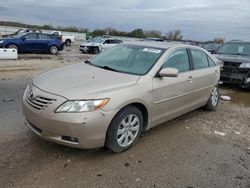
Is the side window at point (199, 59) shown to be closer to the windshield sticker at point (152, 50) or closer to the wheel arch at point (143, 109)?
the windshield sticker at point (152, 50)

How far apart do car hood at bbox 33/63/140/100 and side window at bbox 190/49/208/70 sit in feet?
6.13

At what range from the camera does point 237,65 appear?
926 cm

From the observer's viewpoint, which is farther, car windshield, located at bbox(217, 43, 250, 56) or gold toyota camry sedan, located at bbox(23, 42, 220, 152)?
car windshield, located at bbox(217, 43, 250, 56)

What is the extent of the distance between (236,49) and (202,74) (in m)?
5.86

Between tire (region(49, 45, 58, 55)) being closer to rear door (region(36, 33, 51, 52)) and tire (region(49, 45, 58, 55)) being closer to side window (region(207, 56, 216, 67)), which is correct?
rear door (region(36, 33, 51, 52))

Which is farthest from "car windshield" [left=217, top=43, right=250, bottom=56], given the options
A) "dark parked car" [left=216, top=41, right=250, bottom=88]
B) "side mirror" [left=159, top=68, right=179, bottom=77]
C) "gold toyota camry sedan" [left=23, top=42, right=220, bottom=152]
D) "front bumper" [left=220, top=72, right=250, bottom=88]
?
"side mirror" [left=159, top=68, right=179, bottom=77]

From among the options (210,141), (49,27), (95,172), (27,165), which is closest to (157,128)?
(210,141)

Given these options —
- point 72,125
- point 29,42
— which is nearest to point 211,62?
point 72,125

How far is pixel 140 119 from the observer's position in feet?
13.6

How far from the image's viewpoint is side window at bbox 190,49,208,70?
5.47m

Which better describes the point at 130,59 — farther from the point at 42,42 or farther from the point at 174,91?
the point at 42,42

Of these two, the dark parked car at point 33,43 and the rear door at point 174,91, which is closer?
the rear door at point 174,91

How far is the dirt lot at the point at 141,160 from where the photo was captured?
329cm

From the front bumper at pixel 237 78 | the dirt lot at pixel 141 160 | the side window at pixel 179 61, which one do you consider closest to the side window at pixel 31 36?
the front bumper at pixel 237 78
